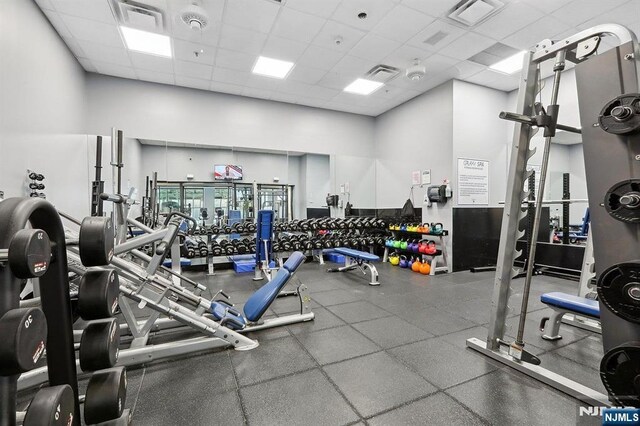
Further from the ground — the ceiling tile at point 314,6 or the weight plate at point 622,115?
the ceiling tile at point 314,6

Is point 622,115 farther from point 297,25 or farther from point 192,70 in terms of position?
point 192,70

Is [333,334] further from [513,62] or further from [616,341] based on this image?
[513,62]

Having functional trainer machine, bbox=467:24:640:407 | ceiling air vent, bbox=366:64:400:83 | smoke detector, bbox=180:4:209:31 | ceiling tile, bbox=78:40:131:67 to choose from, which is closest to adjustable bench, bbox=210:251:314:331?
functional trainer machine, bbox=467:24:640:407

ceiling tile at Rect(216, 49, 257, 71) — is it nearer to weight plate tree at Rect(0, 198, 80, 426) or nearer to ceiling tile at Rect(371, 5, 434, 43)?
ceiling tile at Rect(371, 5, 434, 43)

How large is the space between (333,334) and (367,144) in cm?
589

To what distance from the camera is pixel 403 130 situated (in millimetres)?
6664

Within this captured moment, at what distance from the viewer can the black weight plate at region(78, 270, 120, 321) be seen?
1.04 metres

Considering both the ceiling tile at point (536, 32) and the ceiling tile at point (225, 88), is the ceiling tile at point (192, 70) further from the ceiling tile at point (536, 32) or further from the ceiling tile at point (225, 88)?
the ceiling tile at point (536, 32)

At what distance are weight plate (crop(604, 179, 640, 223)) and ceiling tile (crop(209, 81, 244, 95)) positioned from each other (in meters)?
5.83

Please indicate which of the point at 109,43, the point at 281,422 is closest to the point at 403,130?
the point at 109,43

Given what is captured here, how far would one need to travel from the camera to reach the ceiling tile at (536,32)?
3.82 meters

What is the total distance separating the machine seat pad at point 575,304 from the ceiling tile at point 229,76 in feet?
17.7

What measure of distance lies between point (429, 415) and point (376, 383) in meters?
0.39

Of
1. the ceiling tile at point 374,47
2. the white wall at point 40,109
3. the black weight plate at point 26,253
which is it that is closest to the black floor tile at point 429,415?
the black weight plate at point 26,253
